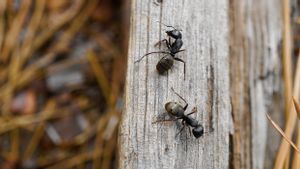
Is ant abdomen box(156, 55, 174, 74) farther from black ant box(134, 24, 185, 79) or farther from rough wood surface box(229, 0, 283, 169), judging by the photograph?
rough wood surface box(229, 0, 283, 169)

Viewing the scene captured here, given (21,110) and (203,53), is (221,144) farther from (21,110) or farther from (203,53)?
(21,110)

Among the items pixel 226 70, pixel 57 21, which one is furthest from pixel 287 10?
pixel 57 21

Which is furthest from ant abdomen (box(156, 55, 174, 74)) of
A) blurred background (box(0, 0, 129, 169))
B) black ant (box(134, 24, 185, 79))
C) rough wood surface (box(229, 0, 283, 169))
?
blurred background (box(0, 0, 129, 169))

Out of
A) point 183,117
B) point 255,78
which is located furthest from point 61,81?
point 183,117

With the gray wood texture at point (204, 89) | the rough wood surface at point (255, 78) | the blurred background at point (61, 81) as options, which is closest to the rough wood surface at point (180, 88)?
the gray wood texture at point (204, 89)

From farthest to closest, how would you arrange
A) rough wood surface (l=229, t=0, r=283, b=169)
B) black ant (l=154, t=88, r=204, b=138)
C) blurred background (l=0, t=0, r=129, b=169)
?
blurred background (l=0, t=0, r=129, b=169)
rough wood surface (l=229, t=0, r=283, b=169)
black ant (l=154, t=88, r=204, b=138)

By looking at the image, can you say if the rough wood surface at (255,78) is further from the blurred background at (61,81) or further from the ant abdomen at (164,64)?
the blurred background at (61,81)
